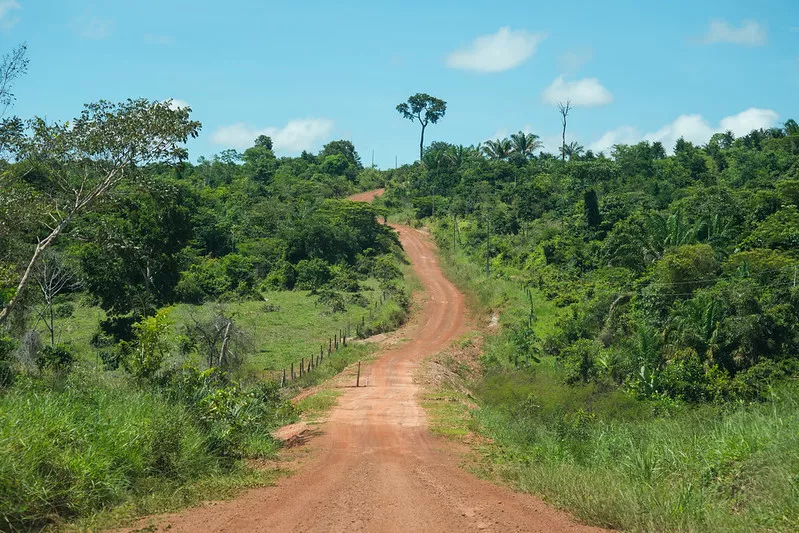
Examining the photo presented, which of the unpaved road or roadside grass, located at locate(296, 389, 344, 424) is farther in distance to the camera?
roadside grass, located at locate(296, 389, 344, 424)

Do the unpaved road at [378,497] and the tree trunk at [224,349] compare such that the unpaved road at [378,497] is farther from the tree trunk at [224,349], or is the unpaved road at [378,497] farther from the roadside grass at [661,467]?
the tree trunk at [224,349]

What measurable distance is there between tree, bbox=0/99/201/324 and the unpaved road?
21.6 ft

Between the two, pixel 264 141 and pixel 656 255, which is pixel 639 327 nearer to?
pixel 656 255

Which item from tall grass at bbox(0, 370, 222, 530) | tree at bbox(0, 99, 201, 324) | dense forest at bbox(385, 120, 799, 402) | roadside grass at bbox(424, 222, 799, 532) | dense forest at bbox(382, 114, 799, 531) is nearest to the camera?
tall grass at bbox(0, 370, 222, 530)

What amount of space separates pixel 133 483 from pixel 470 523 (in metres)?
4.22

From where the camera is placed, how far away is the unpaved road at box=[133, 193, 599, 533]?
7.63 m

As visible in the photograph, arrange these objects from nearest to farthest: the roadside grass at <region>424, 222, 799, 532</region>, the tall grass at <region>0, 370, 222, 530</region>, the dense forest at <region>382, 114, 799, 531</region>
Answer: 1. the tall grass at <region>0, 370, 222, 530</region>
2. the roadside grass at <region>424, 222, 799, 532</region>
3. the dense forest at <region>382, 114, 799, 531</region>

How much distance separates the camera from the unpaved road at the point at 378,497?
763 cm

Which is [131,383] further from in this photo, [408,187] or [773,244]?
[408,187]

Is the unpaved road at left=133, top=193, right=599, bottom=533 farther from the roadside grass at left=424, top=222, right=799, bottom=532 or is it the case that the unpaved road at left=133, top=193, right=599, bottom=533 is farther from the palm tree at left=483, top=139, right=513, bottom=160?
the palm tree at left=483, top=139, right=513, bottom=160

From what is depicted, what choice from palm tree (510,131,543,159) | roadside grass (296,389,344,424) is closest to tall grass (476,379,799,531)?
roadside grass (296,389,344,424)

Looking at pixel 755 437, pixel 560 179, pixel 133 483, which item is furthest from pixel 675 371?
pixel 560 179

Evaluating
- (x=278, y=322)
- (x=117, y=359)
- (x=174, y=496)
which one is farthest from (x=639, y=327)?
(x=174, y=496)

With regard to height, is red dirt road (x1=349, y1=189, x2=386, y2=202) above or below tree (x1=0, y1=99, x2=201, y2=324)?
above
